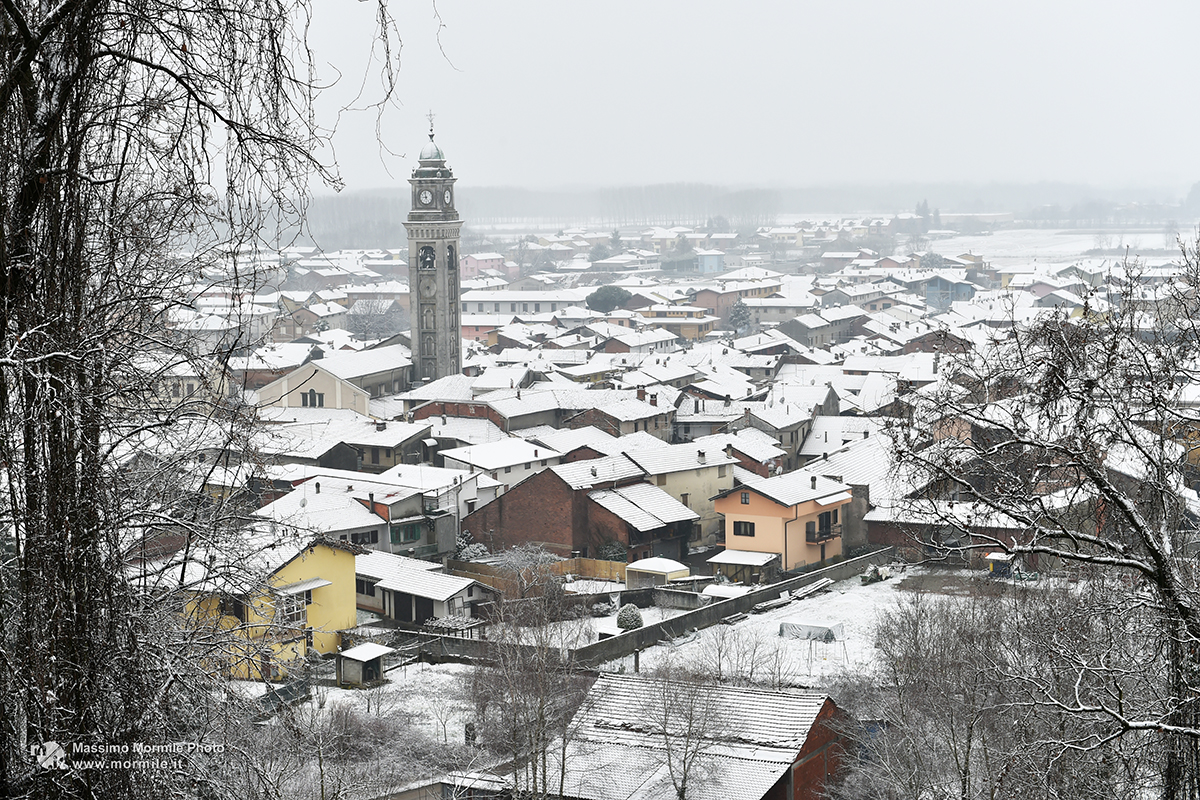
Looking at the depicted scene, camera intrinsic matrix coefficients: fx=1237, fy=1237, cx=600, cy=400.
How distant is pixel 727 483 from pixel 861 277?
5375 cm

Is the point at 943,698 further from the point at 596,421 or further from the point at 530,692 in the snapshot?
the point at 596,421

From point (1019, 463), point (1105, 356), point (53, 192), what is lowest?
point (1019, 463)

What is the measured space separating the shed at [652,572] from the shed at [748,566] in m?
0.81

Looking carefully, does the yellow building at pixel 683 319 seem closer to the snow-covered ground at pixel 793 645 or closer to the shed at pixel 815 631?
the snow-covered ground at pixel 793 645

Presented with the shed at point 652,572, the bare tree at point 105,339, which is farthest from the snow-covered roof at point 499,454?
the bare tree at point 105,339

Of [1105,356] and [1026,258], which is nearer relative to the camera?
[1105,356]

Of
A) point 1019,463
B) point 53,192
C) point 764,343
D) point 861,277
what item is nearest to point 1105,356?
point 1019,463

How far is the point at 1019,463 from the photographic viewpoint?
390 cm

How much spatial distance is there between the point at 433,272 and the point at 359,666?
912 inches

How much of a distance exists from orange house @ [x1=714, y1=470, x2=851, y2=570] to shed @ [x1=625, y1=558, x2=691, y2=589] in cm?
175

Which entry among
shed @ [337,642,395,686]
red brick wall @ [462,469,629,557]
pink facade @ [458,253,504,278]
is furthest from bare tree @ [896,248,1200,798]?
pink facade @ [458,253,504,278]

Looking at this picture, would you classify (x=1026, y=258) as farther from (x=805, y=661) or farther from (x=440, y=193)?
(x=805, y=661)

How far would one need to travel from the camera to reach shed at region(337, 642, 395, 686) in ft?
47.9

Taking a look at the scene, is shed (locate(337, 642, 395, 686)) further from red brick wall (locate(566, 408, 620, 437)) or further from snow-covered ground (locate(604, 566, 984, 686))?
red brick wall (locate(566, 408, 620, 437))
